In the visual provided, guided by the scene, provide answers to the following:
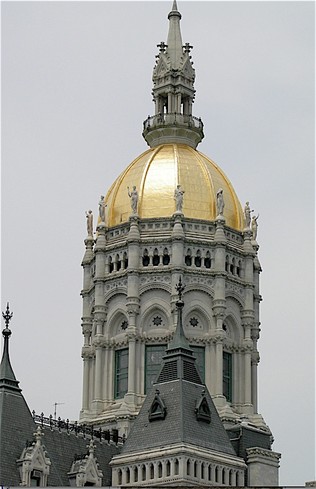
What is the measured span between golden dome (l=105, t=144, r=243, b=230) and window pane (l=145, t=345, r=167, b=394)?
1211cm

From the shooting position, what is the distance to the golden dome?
151625mm

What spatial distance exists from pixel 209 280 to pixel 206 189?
8.77 m

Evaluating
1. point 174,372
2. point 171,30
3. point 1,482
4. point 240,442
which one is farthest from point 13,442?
point 171,30

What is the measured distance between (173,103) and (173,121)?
5.73ft

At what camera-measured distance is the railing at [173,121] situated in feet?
517

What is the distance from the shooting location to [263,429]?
144375 mm

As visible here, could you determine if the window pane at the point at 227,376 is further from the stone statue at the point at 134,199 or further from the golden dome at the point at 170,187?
the stone statue at the point at 134,199

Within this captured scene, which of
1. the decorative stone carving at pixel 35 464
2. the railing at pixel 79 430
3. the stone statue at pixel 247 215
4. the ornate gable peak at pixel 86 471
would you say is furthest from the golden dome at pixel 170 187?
the decorative stone carving at pixel 35 464

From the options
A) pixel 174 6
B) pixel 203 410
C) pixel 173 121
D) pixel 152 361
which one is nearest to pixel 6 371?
pixel 203 410

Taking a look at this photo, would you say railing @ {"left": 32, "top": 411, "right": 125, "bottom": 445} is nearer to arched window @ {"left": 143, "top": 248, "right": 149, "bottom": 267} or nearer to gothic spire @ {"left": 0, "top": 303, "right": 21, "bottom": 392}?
gothic spire @ {"left": 0, "top": 303, "right": 21, "bottom": 392}

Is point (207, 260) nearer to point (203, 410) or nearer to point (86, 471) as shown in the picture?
point (203, 410)

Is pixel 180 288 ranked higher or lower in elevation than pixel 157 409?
higher

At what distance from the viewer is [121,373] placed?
14762 cm

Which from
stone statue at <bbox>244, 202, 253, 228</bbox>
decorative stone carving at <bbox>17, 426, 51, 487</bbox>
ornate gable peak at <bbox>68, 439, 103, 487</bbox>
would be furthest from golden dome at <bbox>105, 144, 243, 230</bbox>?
decorative stone carving at <bbox>17, 426, 51, 487</bbox>
